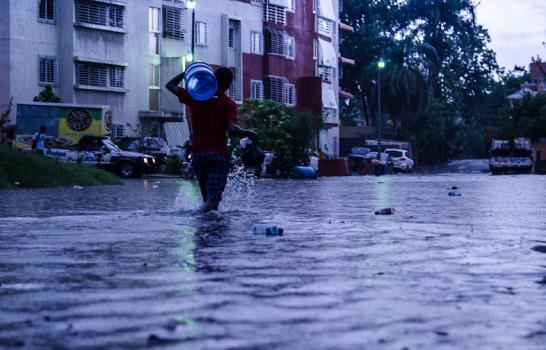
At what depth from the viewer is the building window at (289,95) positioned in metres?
67.8

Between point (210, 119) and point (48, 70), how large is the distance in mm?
38194

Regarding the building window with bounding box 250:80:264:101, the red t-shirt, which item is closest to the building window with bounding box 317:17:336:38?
the building window with bounding box 250:80:264:101

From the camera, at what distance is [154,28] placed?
56438mm

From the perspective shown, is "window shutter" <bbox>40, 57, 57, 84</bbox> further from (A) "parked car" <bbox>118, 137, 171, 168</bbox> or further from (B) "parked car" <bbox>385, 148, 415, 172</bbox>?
(B) "parked car" <bbox>385, 148, 415, 172</bbox>

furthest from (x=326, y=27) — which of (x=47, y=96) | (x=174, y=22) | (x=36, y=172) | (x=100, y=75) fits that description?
(x=36, y=172)

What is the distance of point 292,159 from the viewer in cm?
4841

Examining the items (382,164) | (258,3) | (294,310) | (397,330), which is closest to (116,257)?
(294,310)

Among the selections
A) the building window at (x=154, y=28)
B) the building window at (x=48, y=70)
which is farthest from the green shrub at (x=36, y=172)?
the building window at (x=154, y=28)

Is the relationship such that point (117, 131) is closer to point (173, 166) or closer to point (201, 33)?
point (173, 166)

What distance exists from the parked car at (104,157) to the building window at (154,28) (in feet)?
44.7

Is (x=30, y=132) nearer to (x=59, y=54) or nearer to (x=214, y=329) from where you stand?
(x=59, y=54)

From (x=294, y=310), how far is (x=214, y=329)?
0.69 m

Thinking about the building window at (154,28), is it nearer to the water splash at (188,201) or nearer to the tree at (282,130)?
the tree at (282,130)

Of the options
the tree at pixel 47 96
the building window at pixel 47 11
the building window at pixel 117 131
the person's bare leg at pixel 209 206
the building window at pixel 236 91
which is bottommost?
the person's bare leg at pixel 209 206
